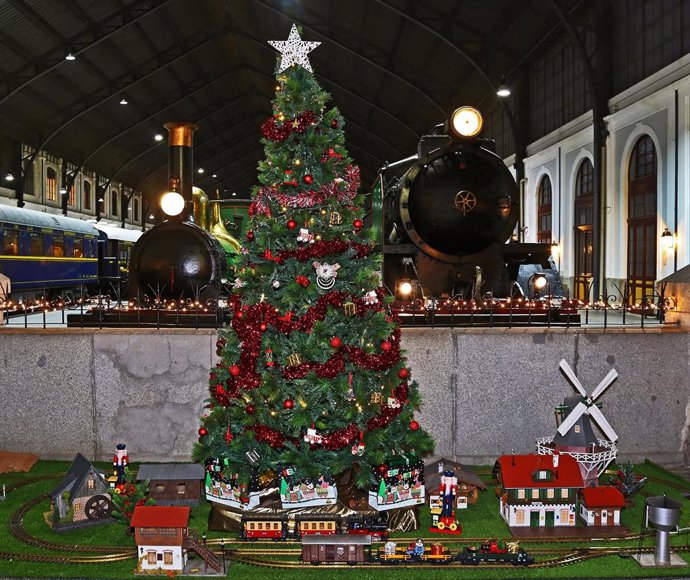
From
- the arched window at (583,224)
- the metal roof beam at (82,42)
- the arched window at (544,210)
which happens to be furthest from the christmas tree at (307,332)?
the arched window at (544,210)

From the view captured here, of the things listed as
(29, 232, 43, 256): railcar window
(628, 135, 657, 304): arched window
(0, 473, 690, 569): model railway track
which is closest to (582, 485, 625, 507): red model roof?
(0, 473, 690, 569): model railway track

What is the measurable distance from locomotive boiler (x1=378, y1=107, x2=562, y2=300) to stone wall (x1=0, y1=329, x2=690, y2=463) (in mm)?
1551

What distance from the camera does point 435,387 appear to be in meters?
7.91

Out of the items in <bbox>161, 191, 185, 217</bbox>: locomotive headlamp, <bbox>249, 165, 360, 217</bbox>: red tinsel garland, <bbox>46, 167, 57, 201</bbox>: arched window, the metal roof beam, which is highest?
the metal roof beam

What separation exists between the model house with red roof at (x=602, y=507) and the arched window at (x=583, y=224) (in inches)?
616

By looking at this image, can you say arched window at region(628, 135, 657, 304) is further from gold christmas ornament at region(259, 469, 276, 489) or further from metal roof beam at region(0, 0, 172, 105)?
metal roof beam at region(0, 0, 172, 105)

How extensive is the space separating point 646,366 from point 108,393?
6364 mm

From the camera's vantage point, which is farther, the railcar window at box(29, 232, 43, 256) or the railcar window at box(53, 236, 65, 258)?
the railcar window at box(53, 236, 65, 258)

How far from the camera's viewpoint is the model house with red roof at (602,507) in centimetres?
626

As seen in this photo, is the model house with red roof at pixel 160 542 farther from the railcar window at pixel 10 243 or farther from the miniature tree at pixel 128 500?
the railcar window at pixel 10 243

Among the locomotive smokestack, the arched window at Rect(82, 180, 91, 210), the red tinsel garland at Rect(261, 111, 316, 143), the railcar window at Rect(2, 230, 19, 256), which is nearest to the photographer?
the red tinsel garland at Rect(261, 111, 316, 143)

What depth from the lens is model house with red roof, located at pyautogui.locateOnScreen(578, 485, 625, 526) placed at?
626 cm

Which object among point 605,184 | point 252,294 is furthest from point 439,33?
point 252,294

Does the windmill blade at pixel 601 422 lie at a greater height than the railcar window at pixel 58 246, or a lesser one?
lesser
